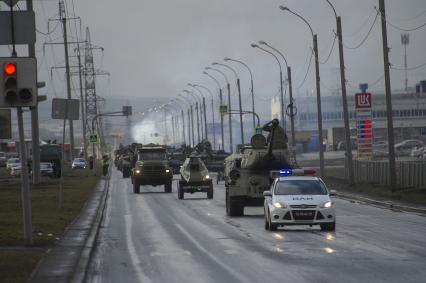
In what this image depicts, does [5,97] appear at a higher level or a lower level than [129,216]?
higher

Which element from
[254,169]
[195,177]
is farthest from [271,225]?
[195,177]

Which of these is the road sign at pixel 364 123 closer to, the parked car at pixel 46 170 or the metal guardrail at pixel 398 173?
the metal guardrail at pixel 398 173

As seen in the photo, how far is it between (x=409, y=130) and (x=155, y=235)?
157126 mm

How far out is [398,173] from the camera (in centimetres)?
6631

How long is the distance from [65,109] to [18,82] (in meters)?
31.4

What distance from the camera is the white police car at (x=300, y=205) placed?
3080 centimetres

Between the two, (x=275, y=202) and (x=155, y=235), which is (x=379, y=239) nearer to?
(x=275, y=202)

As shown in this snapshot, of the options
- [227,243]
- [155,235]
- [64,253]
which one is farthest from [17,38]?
[155,235]

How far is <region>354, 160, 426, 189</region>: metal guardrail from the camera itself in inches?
2213

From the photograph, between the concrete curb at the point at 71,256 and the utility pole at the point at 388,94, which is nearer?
the concrete curb at the point at 71,256

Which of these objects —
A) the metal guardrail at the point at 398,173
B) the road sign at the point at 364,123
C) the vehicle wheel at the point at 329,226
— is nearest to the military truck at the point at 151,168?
the metal guardrail at the point at 398,173

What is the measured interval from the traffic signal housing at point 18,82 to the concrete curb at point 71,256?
10.7ft

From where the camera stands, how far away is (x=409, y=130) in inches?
7279

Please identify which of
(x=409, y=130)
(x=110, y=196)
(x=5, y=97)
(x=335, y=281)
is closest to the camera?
(x=335, y=281)
